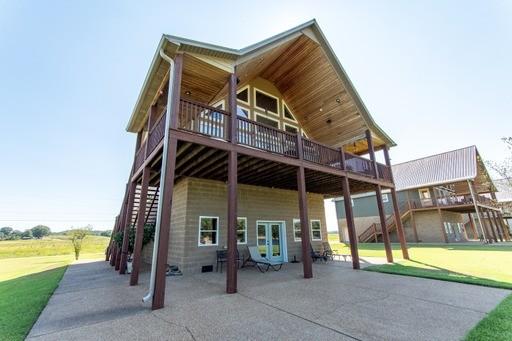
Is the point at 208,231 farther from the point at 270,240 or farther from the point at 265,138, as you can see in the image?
the point at 265,138

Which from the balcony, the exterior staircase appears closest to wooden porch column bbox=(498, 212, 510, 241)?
the exterior staircase

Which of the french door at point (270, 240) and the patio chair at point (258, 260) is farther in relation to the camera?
the french door at point (270, 240)

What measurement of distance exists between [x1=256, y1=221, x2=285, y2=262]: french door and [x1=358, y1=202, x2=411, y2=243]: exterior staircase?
57.1ft

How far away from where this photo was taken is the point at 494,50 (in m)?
11.3

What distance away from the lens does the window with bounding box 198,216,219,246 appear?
9.27 m

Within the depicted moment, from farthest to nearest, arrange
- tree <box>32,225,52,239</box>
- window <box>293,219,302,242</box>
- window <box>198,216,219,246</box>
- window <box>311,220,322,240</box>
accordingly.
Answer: tree <box>32,225,52,239</box>, window <box>311,220,322,240</box>, window <box>293,219,302,242</box>, window <box>198,216,219,246</box>

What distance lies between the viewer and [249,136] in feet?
24.5

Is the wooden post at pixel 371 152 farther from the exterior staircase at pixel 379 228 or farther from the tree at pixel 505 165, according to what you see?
the exterior staircase at pixel 379 228

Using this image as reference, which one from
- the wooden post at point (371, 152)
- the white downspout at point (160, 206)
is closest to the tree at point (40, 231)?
the white downspout at point (160, 206)

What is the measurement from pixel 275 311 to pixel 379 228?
24733mm

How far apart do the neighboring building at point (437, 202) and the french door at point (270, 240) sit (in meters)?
17.6

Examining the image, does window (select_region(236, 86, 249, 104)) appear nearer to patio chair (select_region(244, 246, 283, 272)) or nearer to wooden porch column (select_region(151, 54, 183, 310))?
wooden porch column (select_region(151, 54, 183, 310))

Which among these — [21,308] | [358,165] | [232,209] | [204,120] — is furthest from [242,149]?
[358,165]

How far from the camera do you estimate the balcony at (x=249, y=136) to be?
6.48 m
